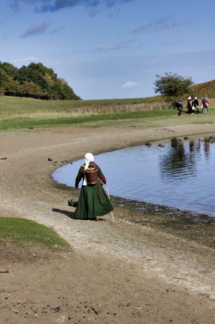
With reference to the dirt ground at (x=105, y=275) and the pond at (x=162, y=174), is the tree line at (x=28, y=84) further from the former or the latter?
the dirt ground at (x=105, y=275)

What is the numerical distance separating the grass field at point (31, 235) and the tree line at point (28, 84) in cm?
11727

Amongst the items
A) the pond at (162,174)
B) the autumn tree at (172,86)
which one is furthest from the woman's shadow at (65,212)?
the autumn tree at (172,86)

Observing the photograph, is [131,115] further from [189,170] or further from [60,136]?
[189,170]

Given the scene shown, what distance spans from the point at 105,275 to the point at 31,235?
91.8 inches

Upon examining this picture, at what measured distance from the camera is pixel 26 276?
21.2 feet

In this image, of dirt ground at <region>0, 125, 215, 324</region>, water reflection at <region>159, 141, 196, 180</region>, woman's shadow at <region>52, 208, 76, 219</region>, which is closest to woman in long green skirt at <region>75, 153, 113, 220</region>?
dirt ground at <region>0, 125, 215, 324</region>

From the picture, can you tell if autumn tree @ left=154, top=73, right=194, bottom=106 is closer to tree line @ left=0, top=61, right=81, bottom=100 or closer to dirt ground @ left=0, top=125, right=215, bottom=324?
dirt ground @ left=0, top=125, right=215, bottom=324

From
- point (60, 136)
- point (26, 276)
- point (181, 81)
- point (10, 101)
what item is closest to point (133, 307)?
point (26, 276)

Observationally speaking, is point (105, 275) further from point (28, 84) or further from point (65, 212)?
point (28, 84)

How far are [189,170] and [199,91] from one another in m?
107

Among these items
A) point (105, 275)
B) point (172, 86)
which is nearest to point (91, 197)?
point (105, 275)

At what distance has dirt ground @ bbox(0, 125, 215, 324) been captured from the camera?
5.30 metres

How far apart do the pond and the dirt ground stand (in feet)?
6.50

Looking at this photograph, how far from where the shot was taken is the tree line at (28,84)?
4877 inches
